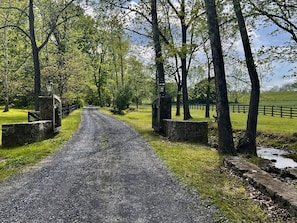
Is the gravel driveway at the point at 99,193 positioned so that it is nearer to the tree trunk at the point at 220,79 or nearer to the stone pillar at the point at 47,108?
the tree trunk at the point at 220,79

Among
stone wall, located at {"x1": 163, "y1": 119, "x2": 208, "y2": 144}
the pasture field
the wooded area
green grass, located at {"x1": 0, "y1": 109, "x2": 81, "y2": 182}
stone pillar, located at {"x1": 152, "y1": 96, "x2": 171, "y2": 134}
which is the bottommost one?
green grass, located at {"x1": 0, "y1": 109, "x2": 81, "y2": 182}

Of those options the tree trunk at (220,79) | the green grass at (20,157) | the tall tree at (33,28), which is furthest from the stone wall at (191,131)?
the tall tree at (33,28)

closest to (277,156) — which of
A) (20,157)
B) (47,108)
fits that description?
(20,157)

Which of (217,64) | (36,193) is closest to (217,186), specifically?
(36,193)

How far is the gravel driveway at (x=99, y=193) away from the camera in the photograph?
3727mm

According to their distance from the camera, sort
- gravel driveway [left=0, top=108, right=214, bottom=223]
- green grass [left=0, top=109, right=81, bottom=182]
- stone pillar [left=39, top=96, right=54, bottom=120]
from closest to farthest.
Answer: gravel driveway [left=0, top=108, right=214, bottom=223], green grass [left=0, top=109, right=81, bottom=182], stone pillar [left=39, top=96, right=54, bottom=120]

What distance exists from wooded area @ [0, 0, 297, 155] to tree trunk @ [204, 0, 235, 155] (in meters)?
0.03

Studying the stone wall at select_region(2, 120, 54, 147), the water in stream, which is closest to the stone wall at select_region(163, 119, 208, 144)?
the water in stream

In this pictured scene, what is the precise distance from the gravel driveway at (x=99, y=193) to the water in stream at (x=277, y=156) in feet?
14.9

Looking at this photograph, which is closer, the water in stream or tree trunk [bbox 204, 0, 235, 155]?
tree trunk [bbox 204, 0, 235, 155]

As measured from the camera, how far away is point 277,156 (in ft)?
34.5

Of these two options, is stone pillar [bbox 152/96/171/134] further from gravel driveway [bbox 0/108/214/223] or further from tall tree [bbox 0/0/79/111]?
tall tree [bbox 0/0/79/111]

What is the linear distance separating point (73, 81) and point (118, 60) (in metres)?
12.1

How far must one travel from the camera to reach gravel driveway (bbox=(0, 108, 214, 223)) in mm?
3727
